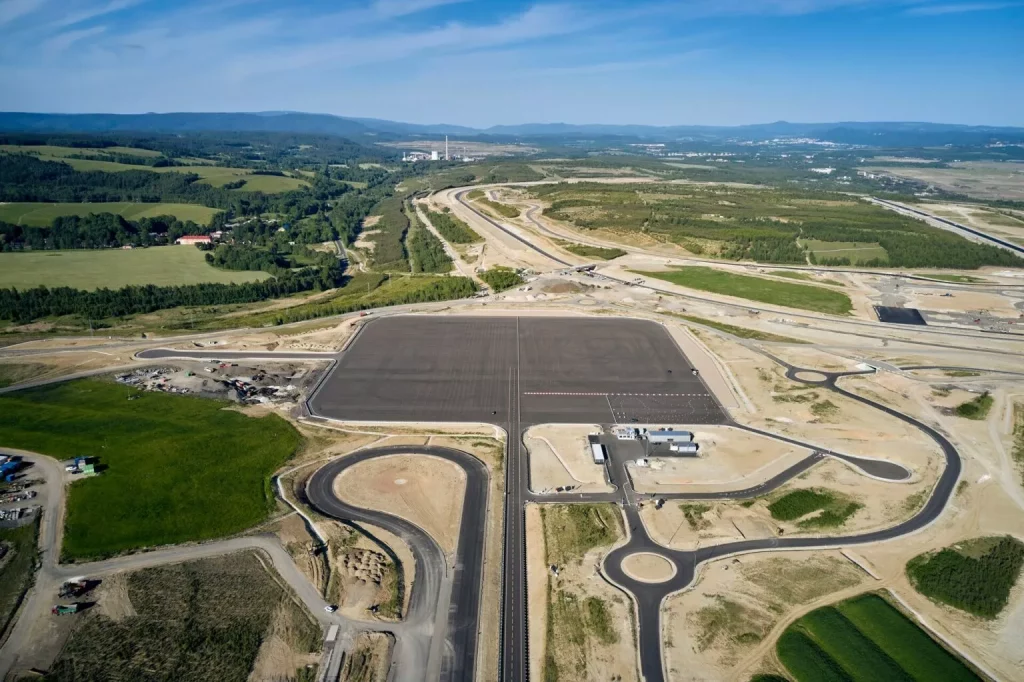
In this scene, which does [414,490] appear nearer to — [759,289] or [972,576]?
[972,576]

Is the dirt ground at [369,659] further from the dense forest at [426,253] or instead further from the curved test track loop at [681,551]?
the dense forest at [426,253]

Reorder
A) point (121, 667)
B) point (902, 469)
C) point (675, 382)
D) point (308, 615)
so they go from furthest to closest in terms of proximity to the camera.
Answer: point (675, 382) → point (902, 469) → point (308, 615) → point (121, 667)

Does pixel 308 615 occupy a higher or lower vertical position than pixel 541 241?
lower

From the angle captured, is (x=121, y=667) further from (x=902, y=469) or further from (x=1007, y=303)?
(x=1007, y=303)

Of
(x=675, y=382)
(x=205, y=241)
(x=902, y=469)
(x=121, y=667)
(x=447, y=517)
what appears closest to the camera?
(x=121, y=667)

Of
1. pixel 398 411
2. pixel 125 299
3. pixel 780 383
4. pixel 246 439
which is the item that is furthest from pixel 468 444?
pixel 125 299

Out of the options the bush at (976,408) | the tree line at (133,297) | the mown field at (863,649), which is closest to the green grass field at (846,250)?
the bush at (976,408)

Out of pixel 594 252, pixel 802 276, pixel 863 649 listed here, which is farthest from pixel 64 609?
pixel 802 276
